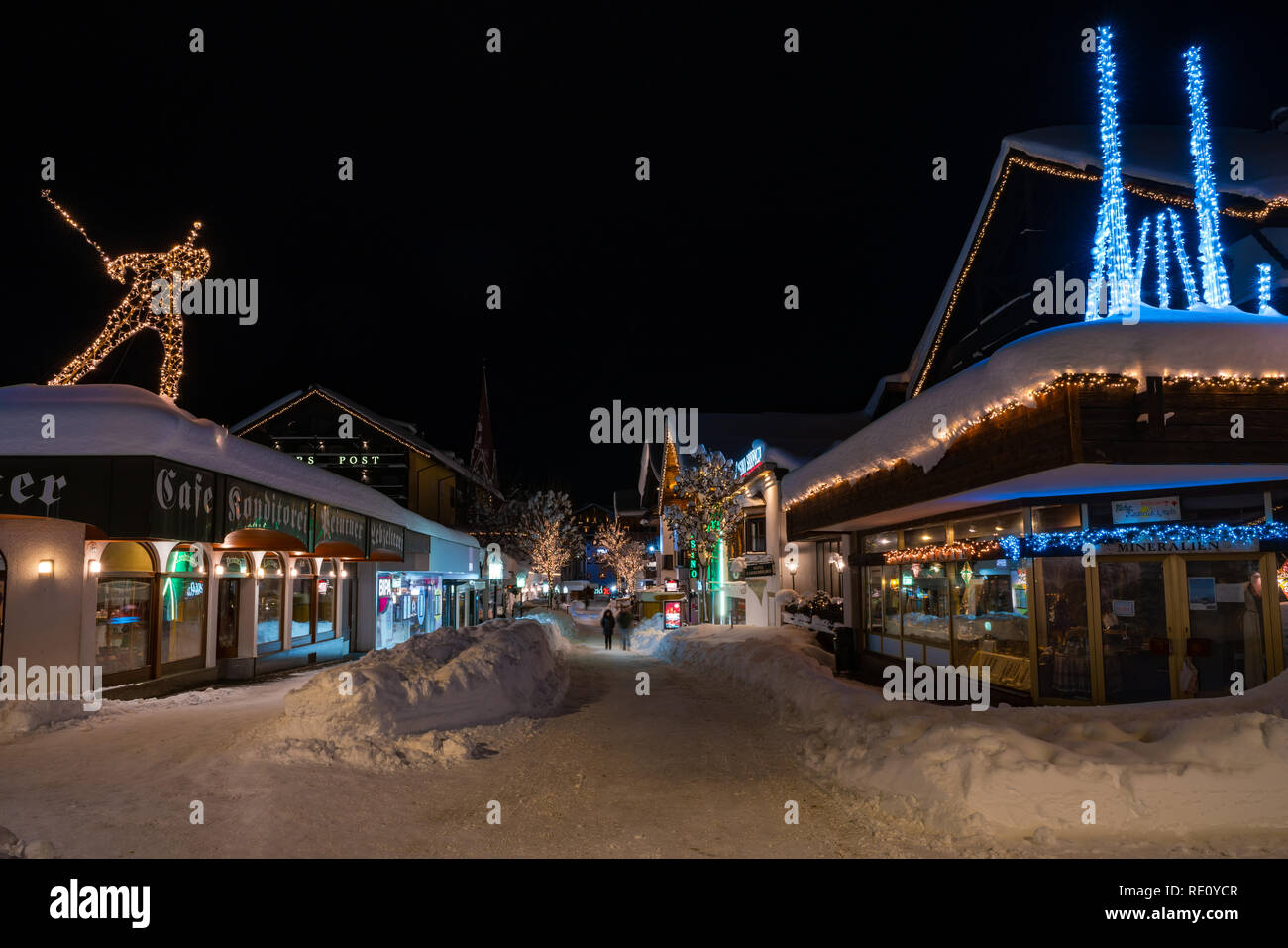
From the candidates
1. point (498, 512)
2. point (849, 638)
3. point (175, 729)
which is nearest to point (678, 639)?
point (849, 638)

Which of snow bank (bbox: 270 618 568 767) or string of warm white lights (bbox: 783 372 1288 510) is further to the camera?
snow bank (bbox: 270 618 568 767)

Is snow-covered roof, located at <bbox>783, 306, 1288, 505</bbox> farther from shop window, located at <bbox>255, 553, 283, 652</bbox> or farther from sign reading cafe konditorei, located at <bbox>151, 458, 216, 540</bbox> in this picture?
shop window, located at <bbox>255, 553, 283, 652</bbox>

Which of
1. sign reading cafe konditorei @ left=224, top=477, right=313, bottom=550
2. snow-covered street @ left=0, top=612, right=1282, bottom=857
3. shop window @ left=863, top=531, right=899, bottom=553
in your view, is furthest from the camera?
shop window @ left=863, top=531, right=899, bottom=553

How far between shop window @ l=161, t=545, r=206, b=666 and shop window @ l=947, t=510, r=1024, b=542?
47.6 feet

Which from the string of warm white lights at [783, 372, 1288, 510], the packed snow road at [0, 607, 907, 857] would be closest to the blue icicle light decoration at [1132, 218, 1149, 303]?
the string of warm white lights at [783, 372, 1288, 510]

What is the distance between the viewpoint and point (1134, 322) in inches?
335

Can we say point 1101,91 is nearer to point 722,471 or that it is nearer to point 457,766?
point 457,766

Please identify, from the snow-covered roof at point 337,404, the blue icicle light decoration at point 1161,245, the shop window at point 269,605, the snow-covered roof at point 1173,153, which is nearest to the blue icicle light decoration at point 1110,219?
the blue icicle light decoration at point 1161,245

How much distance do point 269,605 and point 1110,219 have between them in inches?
744

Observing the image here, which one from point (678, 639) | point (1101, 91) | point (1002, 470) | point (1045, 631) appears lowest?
point (678, 639)

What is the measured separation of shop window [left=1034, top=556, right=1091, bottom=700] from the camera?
11211 millimetres

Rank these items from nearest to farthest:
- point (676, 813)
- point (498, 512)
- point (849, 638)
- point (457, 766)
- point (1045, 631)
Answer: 1. point (676, 813)
2. point (457, 766)
3. point (1045, 631)
4. point (849, 638)
5. point (498, 512)

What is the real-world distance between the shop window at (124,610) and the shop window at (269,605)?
3.94 metres

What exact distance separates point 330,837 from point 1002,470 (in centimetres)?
828
